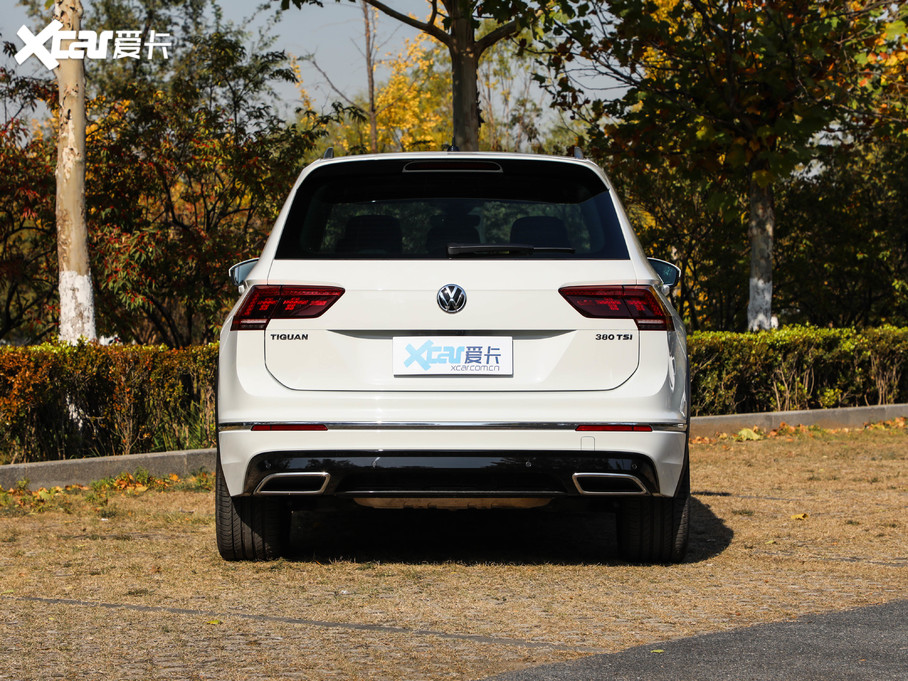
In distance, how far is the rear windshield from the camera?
5367mm

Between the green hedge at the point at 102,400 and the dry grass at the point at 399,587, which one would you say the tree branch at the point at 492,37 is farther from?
the dry grass at the point at 399,587

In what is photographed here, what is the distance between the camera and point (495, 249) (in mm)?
5320

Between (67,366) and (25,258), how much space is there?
644 centimetres

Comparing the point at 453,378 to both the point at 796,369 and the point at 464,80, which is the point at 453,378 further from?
the point at 796,369

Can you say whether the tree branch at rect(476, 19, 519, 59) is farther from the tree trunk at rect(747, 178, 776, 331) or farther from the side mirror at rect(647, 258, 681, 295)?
the side mirror at rect(647, 258, 681, 295)

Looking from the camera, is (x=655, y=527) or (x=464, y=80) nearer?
(x=655, y=527)

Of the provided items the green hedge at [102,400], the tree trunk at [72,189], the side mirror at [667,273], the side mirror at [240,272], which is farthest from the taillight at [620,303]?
the tree trunk at [72,189]

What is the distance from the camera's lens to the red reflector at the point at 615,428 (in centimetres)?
514

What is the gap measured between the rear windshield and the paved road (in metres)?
1.78

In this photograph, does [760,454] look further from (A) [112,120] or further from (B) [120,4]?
(B) [120,4]

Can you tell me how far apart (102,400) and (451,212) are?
503cm

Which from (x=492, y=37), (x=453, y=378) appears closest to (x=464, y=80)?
(x=492, y=37)

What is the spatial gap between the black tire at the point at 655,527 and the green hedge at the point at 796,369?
7.94 m

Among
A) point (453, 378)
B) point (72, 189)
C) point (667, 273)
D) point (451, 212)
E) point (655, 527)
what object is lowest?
point (655, 527)
